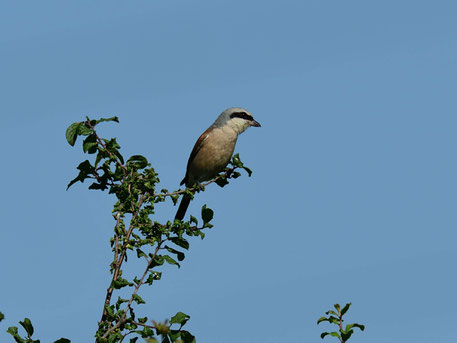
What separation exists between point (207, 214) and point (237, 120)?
16.4ft

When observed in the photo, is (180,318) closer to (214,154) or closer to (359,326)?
(359,326)

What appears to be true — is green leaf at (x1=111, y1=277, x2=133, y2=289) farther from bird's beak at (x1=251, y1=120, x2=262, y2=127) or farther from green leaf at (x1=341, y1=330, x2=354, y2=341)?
bird's beak at (x1=251, y1=120, x2=262, y2=127)

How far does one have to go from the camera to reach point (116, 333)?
13.7 ft

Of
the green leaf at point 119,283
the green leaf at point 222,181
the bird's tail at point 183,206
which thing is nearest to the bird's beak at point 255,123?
the bird's tail at point 183,206

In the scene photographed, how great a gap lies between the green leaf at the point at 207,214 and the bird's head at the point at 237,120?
16.0ft

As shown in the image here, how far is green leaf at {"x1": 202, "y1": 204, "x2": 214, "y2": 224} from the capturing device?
5.39 meters

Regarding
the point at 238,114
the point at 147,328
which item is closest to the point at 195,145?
the point at 238,114

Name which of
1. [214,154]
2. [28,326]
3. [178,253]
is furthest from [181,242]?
[214,154]

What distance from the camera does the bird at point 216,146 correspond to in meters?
9.89

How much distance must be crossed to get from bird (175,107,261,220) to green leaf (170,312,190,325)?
526 cm

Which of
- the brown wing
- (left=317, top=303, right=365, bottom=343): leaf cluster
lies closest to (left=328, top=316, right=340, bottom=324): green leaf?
(left=317, top=303, right=365, bottom=343): leaf cluster

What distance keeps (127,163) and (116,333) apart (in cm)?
163

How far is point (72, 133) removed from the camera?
5.31 metres

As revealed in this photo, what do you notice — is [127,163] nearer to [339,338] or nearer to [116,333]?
[116,333]
